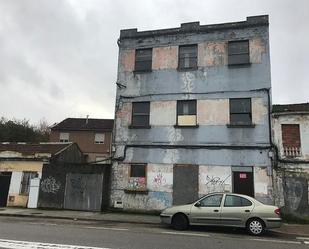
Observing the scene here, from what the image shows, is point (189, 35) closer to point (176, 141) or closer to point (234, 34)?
point (234, 34)

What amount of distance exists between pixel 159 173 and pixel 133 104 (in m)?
4.43

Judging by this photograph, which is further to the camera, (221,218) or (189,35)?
(189,35)

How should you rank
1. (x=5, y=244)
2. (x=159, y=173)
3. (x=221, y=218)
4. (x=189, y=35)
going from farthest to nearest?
(x=189, y=35) → (x=159, y=173) → (x=221, y=218) → (x=5, y=244)

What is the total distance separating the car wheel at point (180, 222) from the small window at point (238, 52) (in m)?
9.68

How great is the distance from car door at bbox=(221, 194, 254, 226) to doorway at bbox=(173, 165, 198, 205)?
17.2 feet

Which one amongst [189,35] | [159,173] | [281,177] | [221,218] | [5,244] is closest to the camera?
[5,244]

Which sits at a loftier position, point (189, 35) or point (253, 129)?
point (189, 35)

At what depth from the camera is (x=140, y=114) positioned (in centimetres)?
1967

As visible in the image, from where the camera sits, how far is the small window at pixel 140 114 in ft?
64.0

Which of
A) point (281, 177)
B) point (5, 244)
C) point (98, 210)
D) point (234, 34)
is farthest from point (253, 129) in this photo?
point (5, 244)

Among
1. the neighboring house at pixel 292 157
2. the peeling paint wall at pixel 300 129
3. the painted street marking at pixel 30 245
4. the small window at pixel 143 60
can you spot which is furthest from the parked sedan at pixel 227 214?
the small window at pixel 143 60

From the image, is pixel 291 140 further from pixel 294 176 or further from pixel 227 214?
pixel 227 214

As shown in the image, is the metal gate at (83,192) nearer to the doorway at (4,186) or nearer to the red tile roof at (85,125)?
the doorway at (4,186)

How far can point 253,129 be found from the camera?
1752cm
